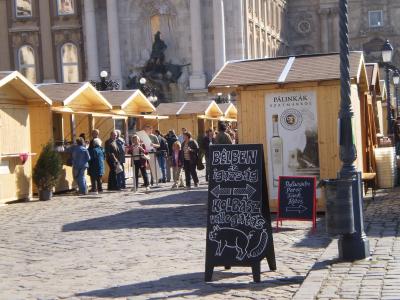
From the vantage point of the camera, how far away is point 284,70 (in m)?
15.6

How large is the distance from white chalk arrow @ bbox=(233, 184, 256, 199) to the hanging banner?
228 inches

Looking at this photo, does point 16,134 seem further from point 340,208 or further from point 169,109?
point 169,109

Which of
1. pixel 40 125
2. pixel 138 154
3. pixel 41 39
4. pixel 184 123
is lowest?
pixel 138 154

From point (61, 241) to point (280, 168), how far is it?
451cm

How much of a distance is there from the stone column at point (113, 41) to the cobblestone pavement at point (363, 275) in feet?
155

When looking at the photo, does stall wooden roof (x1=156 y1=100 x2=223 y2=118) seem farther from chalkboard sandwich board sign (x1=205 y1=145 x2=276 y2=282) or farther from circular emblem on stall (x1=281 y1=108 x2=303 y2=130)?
chalkboard sandwich board sign (x1=205 y1=145 x2=276 y2=282)

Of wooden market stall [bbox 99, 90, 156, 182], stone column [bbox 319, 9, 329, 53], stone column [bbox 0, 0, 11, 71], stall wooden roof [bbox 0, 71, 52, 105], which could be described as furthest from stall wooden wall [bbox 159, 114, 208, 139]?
stone column [bbox 319, 9, 329, 53]

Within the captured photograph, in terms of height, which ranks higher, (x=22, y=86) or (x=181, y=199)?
(x=22, y=86)

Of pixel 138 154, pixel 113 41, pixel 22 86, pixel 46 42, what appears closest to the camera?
pixel 22 86

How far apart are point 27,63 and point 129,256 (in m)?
53.7

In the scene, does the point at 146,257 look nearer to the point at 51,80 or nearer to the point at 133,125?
the point at 133,125

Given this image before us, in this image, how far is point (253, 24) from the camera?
Result: 213 ft

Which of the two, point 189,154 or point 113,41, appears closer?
point 189,154

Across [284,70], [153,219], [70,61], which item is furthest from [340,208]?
[70,61]
